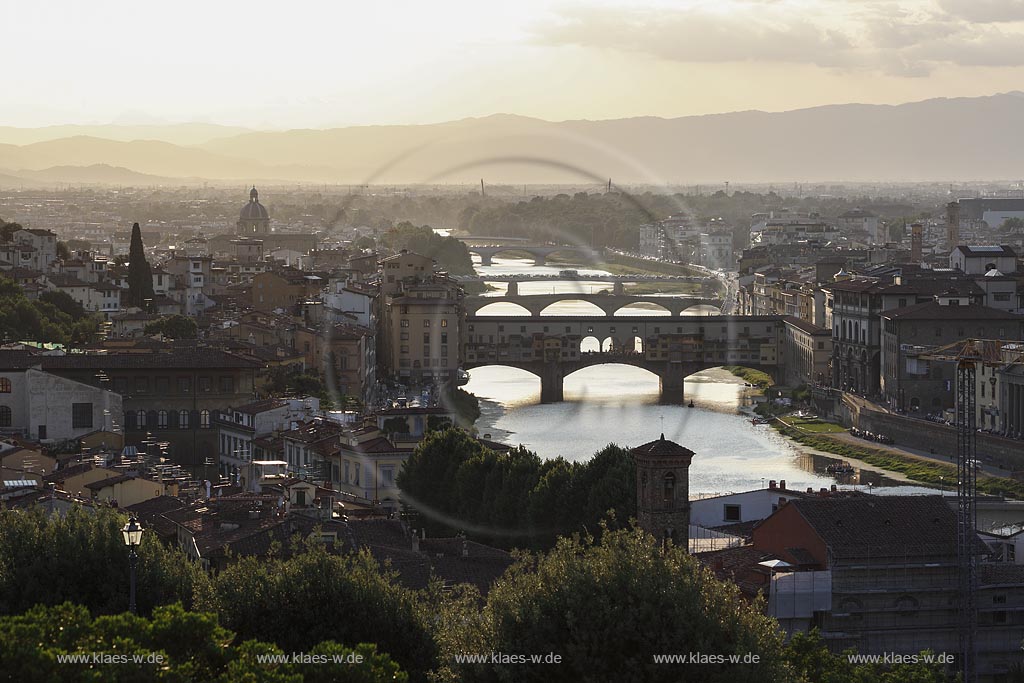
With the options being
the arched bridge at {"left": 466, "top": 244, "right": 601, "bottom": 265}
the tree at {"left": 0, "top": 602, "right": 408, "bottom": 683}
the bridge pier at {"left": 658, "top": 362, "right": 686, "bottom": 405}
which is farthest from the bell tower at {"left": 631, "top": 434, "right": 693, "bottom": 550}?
the arched bridge at {"left": 466, "top": 244, "right": 601, "bottom": 265}

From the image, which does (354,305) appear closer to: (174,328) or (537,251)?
(174,328)

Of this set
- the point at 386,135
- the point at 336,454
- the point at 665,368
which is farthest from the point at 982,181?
the point at 336,454

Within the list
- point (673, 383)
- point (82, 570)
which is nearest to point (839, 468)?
point (673, 383)

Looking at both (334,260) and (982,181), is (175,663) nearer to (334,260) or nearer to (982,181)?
(334,260)

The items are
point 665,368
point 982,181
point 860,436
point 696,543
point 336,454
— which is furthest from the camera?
Result: point 982,181

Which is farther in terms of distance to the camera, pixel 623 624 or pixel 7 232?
pixel 7 232

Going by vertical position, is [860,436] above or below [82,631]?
below

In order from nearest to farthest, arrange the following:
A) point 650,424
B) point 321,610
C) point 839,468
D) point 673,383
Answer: point 321,610
point 839,468
point 650,424
point 673,383
